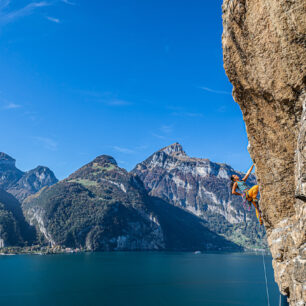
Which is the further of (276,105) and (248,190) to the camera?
(248,190)

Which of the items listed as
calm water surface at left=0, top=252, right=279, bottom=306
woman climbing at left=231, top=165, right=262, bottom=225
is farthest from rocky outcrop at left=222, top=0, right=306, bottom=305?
calm water surface at left=0, top=252, right=279, bottom=306

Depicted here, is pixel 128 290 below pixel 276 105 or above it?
below

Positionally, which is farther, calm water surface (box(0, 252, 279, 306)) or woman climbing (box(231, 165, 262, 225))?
calm water surface (box(0, 252, 279, 306))

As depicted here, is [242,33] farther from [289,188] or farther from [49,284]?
[49,284]

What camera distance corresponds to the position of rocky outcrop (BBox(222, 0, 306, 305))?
7.49 metres

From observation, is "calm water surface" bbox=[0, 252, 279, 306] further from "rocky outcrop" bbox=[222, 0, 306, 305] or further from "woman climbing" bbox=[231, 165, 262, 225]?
"rocky outcrop" bbox=[222, 0, 306, 305]

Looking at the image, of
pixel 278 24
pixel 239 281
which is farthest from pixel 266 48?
pixel 239 281

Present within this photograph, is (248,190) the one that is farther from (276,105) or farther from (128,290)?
(128,290)

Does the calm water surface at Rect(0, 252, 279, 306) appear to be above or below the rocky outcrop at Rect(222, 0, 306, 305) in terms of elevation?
below

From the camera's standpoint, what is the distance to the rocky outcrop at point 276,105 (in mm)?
7492

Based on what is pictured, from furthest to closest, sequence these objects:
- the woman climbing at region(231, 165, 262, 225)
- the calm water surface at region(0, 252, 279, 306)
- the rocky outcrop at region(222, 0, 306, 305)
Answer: the calm water surface at region(0, 252, 279, 306)
the woman climbing at region(231, 165, 262, 225)
the rocky outcrop at region(222, 0, 306, 305)

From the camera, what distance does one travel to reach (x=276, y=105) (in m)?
8.34

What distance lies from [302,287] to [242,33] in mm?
7061

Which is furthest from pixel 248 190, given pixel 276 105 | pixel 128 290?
pixel 128 290
